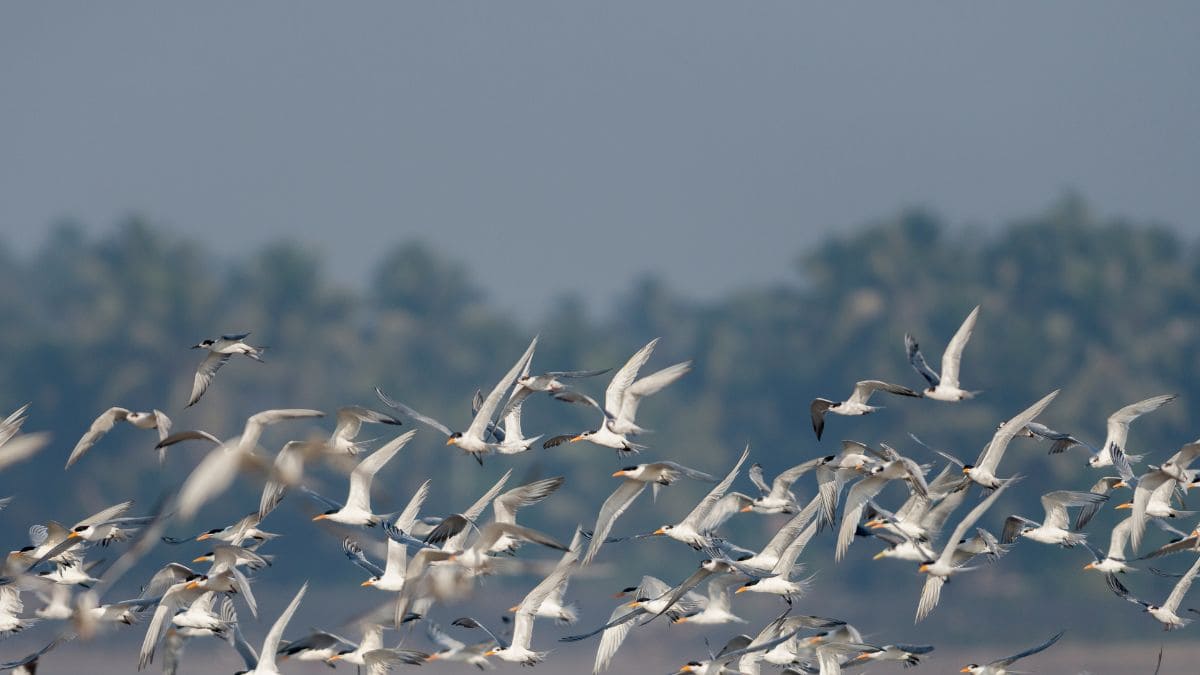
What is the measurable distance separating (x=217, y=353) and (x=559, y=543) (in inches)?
223

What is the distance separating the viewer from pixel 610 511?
18156mm

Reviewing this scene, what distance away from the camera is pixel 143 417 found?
20.6 m

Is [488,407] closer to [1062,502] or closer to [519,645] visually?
[519,645]

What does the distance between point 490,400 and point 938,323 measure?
142 ft

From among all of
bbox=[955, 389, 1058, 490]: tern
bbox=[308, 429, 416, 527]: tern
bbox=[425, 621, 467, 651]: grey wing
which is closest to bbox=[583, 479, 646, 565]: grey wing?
bbox=[425, 621, 467, 651]: grey wing

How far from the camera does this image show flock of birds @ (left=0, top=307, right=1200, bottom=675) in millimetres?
17797

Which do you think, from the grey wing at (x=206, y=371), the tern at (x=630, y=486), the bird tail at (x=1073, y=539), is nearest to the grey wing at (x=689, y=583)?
the tern at (x=630, y=486)

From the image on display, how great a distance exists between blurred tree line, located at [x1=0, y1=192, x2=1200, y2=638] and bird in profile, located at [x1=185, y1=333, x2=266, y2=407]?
34.3 m

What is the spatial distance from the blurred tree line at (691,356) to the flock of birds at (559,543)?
3494cm

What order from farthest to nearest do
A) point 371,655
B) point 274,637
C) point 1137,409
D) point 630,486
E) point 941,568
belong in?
1. point 1137,409
2. point 941,568
3. point 371,655
4. point 630,486
5. point 274,637

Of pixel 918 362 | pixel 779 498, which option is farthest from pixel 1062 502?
pixel 779 498

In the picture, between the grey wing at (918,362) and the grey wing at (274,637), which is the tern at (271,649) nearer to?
the grey wing at (274,637)

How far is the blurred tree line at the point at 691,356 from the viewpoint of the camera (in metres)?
58.1

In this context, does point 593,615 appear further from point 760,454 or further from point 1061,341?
point 1061,341
